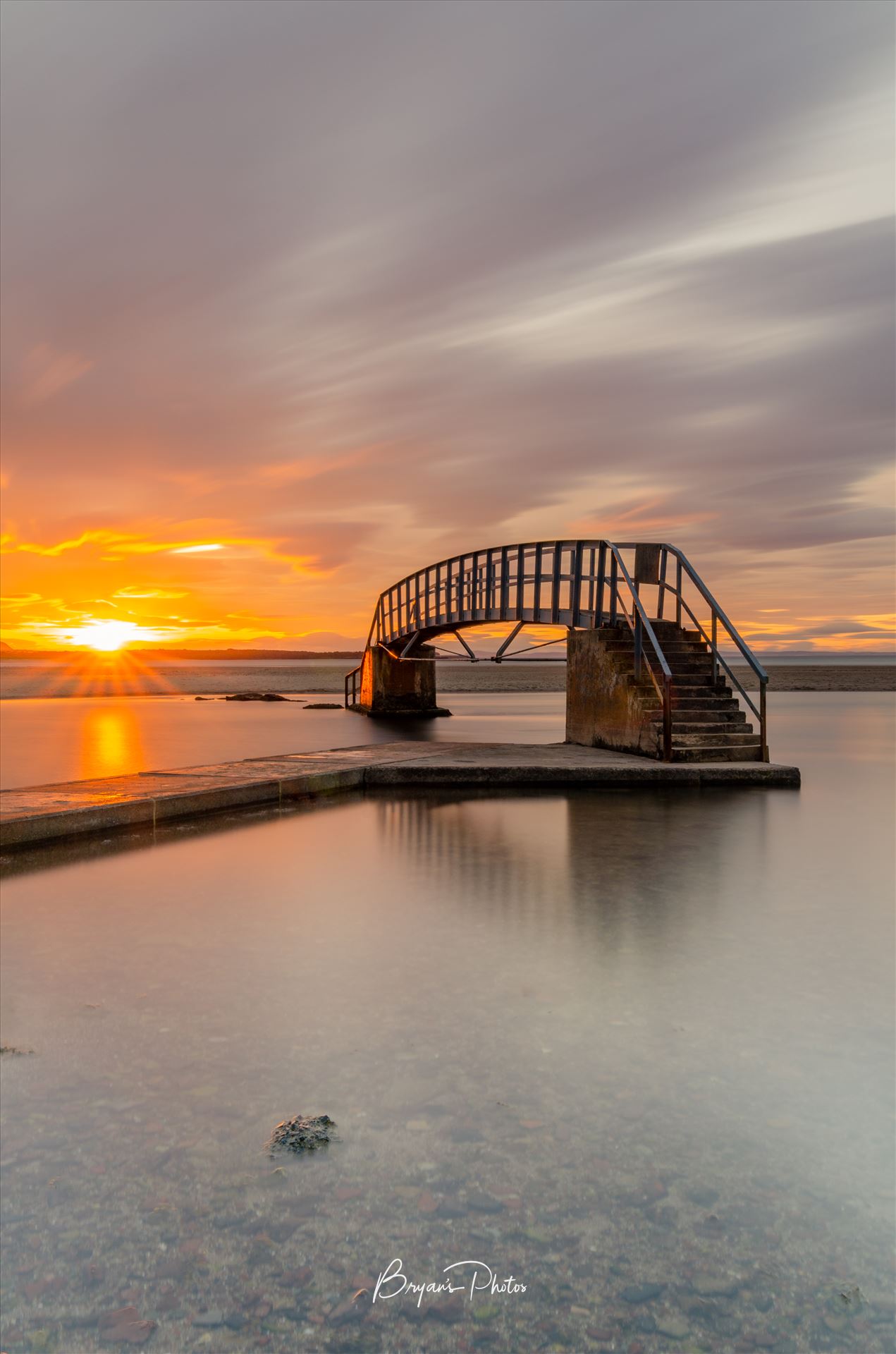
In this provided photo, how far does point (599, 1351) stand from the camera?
2076mm

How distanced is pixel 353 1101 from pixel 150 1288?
1.01m

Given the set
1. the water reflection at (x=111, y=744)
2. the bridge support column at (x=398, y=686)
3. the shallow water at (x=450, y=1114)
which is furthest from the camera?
the bridge support column at (x=398, y=686)

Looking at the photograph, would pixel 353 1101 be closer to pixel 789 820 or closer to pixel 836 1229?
pixel 836 1229

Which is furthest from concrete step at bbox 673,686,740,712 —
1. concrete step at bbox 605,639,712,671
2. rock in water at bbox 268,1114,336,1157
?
rock in water at bbox 268,1114,336,1157

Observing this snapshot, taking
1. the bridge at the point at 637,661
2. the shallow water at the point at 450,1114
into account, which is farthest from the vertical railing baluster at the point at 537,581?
the shallow water at the point at 450,1114

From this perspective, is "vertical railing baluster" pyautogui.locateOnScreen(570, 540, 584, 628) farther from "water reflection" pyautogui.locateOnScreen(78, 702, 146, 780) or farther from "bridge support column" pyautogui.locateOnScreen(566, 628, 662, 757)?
"water reflection" pyautogui.locateOnScreen(78, 702, 146, 780)

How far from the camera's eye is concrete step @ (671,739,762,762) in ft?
42.1

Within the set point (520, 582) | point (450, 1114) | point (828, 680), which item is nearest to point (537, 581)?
point (520, 582)

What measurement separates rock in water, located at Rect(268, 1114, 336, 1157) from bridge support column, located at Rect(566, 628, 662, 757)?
34.8 ft

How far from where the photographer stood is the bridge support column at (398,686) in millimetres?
38438

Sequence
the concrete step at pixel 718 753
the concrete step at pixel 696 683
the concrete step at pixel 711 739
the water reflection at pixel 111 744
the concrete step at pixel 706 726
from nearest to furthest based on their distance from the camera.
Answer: the concrete step at pixel 718 753, the concrete step at pixel 711 739, the concrete step at pixel 706 726, the concrete step at pixel 696 683, the water reflection at pixel 111 744

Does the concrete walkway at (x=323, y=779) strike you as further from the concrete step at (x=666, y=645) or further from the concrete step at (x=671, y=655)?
the concrete step at (x=666, y=645)

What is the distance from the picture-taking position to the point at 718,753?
13.0m

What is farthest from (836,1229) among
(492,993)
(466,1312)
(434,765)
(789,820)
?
(434,765)
